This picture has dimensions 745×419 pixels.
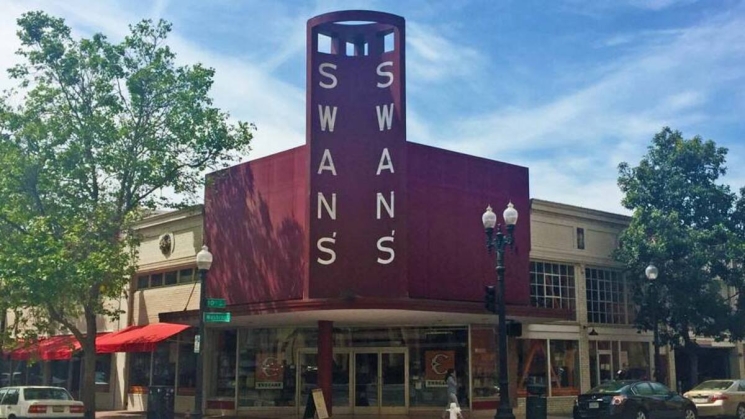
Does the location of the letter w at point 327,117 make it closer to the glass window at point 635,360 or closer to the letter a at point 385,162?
the letter a at point 385,162

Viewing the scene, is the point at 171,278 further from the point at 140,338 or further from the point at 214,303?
the point at 214,303

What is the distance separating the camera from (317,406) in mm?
23938

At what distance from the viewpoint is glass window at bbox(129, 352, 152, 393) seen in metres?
32.7

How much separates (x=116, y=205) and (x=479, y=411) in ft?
45.3

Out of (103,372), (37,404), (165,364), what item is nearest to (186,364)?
(165,364)

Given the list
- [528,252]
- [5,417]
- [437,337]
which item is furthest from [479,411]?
[5,417]

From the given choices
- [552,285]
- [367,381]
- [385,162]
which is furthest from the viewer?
[552,285]

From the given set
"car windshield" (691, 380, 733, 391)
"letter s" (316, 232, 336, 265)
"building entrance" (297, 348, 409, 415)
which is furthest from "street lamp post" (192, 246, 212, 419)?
"car windshield" (691, 380, 733, 391)

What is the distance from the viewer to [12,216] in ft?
83.9

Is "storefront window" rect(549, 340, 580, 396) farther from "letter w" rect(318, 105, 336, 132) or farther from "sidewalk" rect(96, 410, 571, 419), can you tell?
"letter w" rect(318, 105, 336, 132)

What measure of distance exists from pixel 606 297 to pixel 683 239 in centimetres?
404

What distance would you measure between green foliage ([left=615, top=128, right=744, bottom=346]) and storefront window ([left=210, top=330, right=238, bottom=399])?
1562 cm

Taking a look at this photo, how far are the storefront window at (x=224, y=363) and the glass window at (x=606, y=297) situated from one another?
13.9 meters

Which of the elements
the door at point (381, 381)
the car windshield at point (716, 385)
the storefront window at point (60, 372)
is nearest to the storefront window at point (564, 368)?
the car windshield at point (716, 385)
